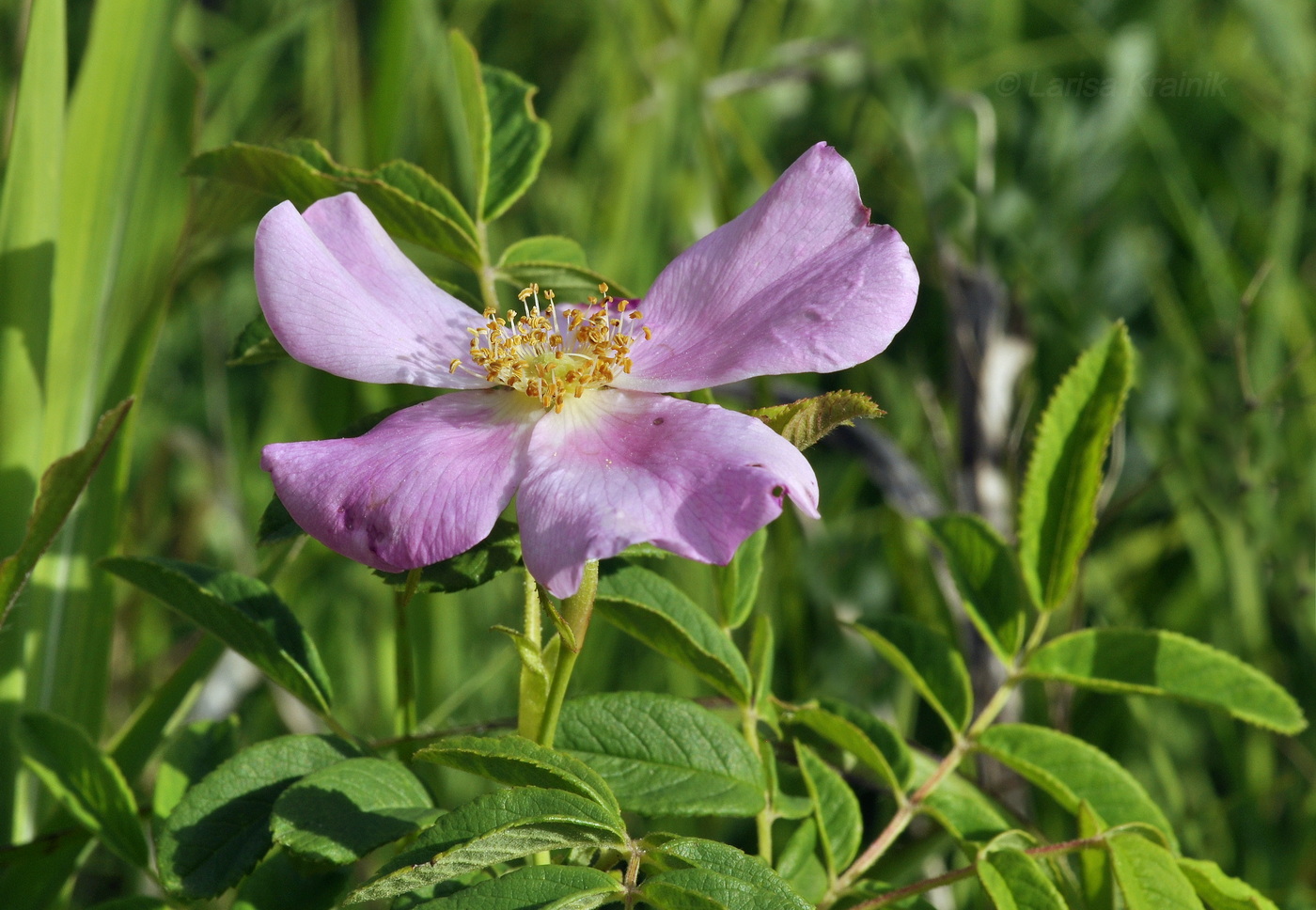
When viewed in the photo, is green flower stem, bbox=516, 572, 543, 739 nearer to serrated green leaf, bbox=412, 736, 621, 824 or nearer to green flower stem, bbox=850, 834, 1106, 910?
serrated green leaf, bbox=412, 736, 621, 824

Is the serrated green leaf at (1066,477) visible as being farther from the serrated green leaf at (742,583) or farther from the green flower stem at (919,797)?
the serrated green leaf at (742,583)

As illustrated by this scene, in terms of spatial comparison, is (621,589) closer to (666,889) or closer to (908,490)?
(666,889)

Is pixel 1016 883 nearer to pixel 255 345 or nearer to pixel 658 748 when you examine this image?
pixel 658 748

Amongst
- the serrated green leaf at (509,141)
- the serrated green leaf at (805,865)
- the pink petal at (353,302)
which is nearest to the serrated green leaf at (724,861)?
the serrated green leaf at (805,865)

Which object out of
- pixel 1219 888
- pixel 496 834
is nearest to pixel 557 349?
pixel 496 834

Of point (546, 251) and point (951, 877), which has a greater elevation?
point (546, 251)

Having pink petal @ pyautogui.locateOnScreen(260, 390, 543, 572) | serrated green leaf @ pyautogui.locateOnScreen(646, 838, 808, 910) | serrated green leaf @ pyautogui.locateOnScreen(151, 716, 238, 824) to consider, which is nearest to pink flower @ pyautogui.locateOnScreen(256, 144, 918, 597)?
pink petal @ pyautogui.locateOnScreen(260, 390, 543, 572)

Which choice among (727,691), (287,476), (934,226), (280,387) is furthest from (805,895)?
(280,387)
